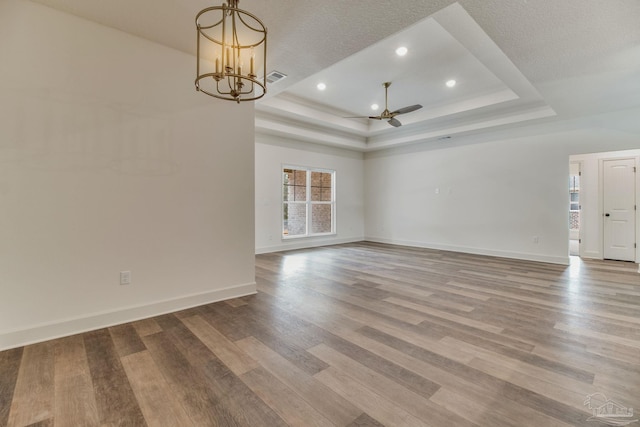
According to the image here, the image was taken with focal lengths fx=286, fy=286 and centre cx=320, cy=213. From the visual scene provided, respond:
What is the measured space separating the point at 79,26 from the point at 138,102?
2.39ft

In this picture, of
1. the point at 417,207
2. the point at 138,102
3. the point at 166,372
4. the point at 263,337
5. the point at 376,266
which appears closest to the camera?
the point at 166,372

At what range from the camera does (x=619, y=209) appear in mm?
5824

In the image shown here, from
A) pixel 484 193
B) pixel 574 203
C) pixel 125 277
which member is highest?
pixel 484 193

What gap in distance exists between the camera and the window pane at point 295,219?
734cm

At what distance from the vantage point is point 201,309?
310 centimetres

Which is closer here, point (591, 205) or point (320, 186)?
point (591, 205)

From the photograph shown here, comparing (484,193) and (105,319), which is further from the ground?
(484,193)

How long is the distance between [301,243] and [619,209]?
684 cm

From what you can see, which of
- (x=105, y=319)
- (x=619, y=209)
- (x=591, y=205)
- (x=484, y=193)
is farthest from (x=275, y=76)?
(x=619, y=209)

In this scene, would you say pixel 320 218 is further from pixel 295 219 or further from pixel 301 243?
pixel 301 243

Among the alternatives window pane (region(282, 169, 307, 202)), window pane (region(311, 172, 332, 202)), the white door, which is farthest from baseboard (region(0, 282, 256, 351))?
the white door

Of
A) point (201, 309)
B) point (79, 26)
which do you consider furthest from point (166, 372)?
point (79, 26)

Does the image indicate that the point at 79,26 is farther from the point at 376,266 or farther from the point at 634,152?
the point at 634,152

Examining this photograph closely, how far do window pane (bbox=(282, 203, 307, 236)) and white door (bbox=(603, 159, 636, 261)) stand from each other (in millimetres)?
6615
